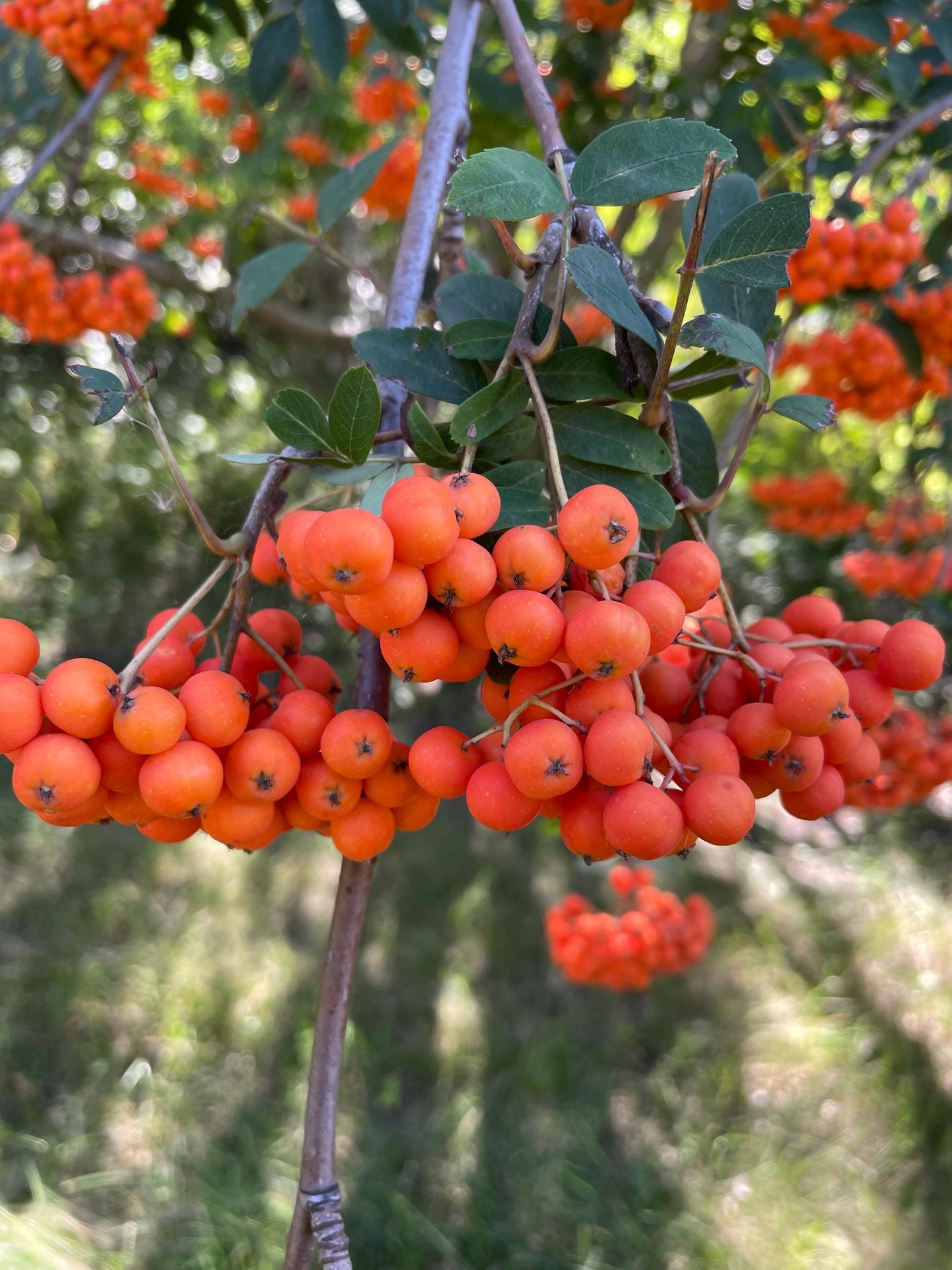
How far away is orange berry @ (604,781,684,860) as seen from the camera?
24.5 inches

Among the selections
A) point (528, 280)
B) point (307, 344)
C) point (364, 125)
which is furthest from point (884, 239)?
point (307, 344)

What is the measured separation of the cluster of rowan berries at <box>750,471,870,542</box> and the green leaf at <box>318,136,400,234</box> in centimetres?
249

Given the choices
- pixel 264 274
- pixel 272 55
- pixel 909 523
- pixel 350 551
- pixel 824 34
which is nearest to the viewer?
pixel 350 551

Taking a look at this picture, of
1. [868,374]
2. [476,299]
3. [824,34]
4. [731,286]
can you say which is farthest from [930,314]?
[476,299]

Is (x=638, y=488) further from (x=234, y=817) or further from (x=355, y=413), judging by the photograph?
(x=234, y=817)

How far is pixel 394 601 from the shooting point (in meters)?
0.60

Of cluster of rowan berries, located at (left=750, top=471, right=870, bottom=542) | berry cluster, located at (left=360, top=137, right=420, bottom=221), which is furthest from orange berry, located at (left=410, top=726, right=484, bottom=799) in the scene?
cluster of rowan berries, located at (left=750, top=471, right=870, bottom=542)

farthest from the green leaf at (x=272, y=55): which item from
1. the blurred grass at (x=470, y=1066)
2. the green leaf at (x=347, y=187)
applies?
the blurred grass at (x=470, y=1066)

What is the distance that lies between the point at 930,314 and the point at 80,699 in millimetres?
1945

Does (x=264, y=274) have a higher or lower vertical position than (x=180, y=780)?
higher

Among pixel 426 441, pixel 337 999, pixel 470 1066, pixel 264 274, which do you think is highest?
pixel 264 274

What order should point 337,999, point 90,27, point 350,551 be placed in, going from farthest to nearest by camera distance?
point 90,27, point 337,999, point 350,551

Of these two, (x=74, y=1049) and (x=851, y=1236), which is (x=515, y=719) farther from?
(x=74, y=1049)

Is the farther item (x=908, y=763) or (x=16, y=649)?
(x=908, y=763)
